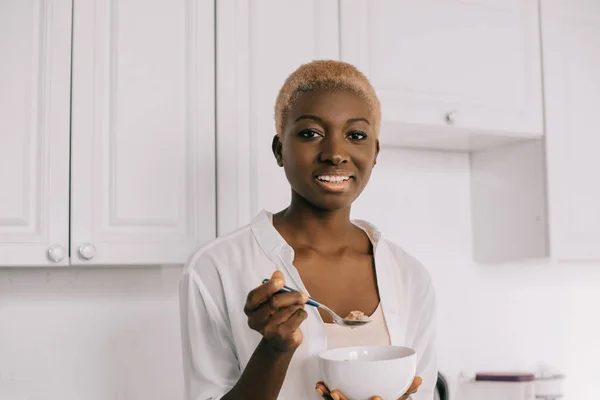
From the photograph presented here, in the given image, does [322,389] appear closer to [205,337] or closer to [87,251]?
[205,337]

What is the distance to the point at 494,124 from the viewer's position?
1.69 meters

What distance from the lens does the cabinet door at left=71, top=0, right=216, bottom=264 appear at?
1301 mm

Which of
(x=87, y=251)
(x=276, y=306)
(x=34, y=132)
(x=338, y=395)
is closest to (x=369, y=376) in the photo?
(x=338, y=395)

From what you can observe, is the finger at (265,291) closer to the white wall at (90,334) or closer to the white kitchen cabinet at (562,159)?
the white wall at (90,334)

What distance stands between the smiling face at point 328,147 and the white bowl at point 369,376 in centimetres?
26

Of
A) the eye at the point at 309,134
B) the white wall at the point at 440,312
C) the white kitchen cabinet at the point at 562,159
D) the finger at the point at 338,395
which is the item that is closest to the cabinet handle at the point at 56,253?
the white wall at the point at 440,312

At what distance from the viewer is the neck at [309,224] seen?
106 centimetres

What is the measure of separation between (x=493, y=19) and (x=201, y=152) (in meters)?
0.86

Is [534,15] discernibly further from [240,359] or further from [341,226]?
[240,359]

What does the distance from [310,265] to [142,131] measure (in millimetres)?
510

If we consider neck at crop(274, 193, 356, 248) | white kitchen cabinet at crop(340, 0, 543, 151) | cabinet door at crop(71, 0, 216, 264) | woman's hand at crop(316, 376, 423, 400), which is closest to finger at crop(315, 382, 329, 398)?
woman's hand at crop(316, 376, 423, 400)

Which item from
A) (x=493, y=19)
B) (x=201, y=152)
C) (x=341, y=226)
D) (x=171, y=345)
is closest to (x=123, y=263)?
(x=201, y=152)

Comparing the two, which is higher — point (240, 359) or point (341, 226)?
point (341, 226)

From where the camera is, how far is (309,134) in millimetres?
1004
